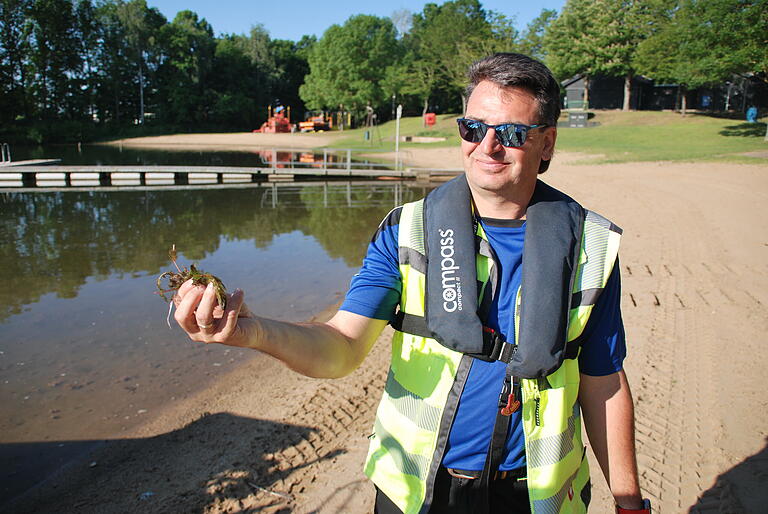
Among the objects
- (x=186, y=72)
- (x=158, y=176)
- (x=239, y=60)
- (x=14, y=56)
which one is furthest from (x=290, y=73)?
(x=158, y=176)

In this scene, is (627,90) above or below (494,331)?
above

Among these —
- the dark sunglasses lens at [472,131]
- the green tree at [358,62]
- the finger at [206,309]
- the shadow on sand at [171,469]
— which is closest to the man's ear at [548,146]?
the dark sunglasses lens at [472,131]

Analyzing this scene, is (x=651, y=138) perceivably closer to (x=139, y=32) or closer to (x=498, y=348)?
(x=498, y=348)

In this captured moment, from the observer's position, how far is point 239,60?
245ft

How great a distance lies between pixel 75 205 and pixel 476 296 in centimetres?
2079

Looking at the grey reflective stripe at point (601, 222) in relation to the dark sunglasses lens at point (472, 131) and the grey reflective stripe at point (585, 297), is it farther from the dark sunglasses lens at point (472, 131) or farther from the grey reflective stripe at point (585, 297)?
the dark sunglasses lens at point (472, 131)

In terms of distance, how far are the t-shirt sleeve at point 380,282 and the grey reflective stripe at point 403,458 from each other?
1.45ft

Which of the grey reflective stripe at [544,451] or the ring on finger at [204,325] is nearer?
the ring on finger at [204,325]

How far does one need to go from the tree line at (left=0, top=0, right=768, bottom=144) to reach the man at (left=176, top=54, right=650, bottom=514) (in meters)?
50.5

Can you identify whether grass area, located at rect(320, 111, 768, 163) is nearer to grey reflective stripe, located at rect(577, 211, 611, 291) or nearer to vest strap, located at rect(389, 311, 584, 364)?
grey reflective stripe, located at rect(577, 211, 611, 291)

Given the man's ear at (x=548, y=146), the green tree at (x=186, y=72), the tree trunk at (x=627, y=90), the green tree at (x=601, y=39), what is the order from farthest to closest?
the green tree at (x=186, y=72)
the tree trunk at (x=627, y=90)
the green tree at (x=601, y=39)
the man's ear at (x=548, y=146)

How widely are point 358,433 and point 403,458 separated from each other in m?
3.02

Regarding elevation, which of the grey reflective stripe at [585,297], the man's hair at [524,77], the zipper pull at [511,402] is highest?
the man's hair at [524,77]

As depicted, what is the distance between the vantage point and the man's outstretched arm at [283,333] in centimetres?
147
